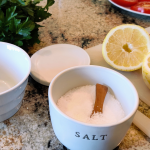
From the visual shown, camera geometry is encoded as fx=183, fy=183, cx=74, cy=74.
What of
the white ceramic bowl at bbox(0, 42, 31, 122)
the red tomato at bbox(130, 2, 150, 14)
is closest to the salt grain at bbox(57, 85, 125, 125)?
the white ceramic bowl at bbox(0, 42, 31, 122)

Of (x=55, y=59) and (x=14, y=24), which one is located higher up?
(x=14, y=24)

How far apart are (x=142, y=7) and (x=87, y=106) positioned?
802 mm

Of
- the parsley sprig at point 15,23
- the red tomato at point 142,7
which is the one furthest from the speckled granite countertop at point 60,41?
the parsley sprig at point 15,23

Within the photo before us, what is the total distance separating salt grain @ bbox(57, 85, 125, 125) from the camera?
17.9 inches

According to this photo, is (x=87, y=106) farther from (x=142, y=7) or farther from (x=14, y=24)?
(x=142, y=7)

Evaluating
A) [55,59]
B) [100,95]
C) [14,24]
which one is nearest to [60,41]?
[55,59]

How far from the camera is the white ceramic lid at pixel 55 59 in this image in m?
0.70

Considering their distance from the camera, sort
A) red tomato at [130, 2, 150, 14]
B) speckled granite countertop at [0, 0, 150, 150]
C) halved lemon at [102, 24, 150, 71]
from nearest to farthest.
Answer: speckled granite countertop at [0, 0, 150, 150] → halved lemon at [102, 24, 150, 71] → red tomato at [130, 2, 150, 14]

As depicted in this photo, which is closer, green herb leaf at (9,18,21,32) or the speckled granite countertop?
the speckled granite countertop

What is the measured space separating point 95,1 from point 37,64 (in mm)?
713

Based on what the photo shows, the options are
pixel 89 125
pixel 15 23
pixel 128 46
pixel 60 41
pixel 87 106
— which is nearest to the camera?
pixel 89 125

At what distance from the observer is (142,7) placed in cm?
104

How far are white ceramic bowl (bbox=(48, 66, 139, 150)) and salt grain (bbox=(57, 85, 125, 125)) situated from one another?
2cm

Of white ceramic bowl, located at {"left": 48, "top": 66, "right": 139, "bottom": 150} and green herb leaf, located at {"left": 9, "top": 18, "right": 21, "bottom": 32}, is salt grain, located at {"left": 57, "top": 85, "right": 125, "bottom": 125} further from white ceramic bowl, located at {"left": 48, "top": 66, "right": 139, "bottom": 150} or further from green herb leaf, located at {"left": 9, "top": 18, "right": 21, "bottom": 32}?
green herb leaf, located at {"left": 9, "top": 18, "right": 21, "bottom": 32}
